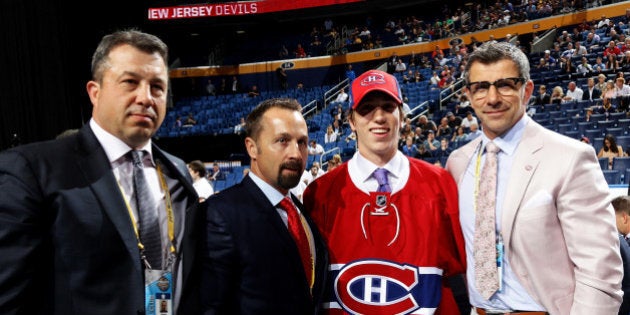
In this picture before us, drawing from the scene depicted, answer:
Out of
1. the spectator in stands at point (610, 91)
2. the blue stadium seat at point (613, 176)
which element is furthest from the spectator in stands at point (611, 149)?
the spectator in stands at point (610, 91)

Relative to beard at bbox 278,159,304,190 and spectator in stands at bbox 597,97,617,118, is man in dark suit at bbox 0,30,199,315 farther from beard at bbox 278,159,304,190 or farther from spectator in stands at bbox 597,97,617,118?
spectator in stands at bbox 597,97,617,118

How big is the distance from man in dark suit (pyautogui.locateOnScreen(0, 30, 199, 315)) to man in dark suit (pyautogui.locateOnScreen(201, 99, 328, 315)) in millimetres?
114

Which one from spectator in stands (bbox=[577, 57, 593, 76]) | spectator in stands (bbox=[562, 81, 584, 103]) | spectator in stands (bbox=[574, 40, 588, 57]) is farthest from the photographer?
spectator in stands (bbox=[574, 40, 588, 57])

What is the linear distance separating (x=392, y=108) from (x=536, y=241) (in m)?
0.84

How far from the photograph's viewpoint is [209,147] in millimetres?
18875

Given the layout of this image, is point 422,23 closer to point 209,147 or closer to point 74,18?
point 209,147

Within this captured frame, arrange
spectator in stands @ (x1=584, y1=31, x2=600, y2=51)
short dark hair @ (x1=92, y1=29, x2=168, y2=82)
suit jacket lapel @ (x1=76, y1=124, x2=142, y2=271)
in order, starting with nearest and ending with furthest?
suit jacket lapel @ (x1=76, y1=124, x2=142, y2=271), short dark hair @ (x1=92, y1=29, x2=168, y2=82), spectator in stands @ (x1=584, y1=31, x2=600, y2=51)

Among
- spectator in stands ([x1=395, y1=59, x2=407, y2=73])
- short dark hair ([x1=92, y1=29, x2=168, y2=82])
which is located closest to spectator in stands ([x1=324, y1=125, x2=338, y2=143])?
spectator in stands ([x1=395, y1=59, x2=407, y2=73])

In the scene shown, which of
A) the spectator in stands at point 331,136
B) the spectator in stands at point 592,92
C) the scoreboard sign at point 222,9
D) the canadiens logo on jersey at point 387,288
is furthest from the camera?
the scoreboard sign at point 222,9

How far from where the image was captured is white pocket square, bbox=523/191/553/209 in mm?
2053

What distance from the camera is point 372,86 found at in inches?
93.4

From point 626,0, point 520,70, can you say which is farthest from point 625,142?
point 626,0

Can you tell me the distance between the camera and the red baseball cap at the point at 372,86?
2.38 m

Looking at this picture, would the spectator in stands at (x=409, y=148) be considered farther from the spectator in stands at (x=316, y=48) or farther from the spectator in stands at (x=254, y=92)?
the spectator in stands at (x=316, y=48)
